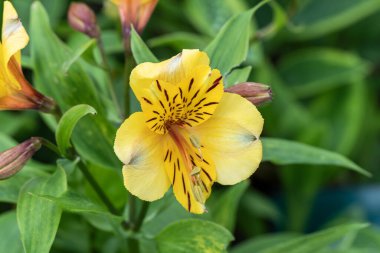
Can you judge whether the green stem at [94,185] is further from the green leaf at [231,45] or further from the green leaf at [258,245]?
the green leaf at [258,245]

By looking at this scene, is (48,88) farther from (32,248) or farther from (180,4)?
(180,4)

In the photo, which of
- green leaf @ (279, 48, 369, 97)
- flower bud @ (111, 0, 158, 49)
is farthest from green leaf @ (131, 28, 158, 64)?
green leaf @ (279, 48, 369, 97)

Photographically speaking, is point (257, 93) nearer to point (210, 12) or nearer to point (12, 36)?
point (12, 36)

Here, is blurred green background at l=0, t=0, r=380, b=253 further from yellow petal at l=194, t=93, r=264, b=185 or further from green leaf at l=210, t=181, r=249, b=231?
yellow petal at l=194, t=93, r=264, b=185

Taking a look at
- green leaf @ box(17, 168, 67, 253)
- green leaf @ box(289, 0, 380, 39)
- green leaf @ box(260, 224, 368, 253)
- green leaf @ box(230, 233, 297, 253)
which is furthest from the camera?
green leaf @ box(289, 0, 380, 39)

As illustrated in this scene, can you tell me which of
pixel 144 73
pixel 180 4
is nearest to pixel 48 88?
pixel 144 73

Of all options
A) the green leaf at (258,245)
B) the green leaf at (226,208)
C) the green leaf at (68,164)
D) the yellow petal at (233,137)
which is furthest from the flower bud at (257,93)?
the green leaf at (258,245)

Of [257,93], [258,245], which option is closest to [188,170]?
[257,93]
